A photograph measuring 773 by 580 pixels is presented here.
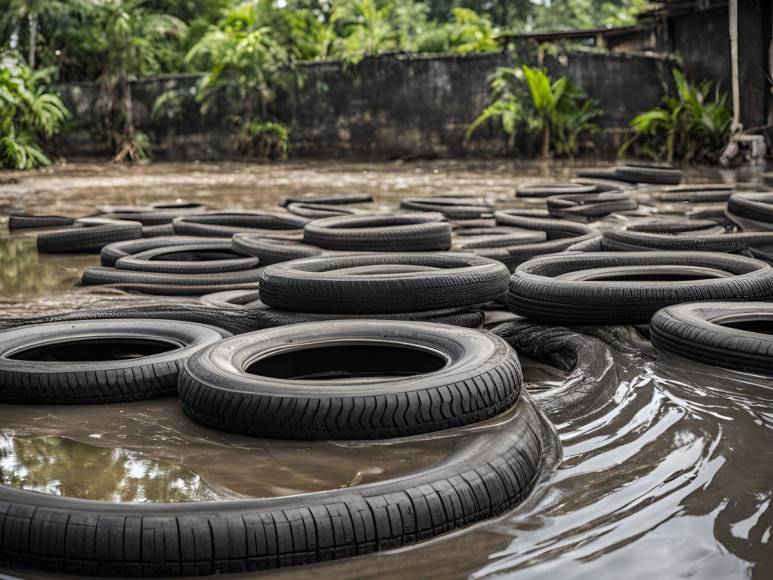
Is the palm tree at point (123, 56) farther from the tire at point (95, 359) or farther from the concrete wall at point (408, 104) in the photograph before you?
the tire at point (95, 359)

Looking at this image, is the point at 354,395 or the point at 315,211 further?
the point at 315,211

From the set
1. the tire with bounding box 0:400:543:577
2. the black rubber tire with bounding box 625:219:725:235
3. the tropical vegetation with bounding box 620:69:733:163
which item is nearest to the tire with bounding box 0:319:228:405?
the tire with bounding box 0:400:543:577

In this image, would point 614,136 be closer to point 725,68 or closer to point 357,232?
point 725,68

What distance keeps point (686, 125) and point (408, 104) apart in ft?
21.0

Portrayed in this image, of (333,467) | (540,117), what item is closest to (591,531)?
(333,467)

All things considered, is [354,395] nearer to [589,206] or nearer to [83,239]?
[83,239]

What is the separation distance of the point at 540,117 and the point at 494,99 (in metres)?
1.54

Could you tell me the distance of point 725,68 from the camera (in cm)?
1808

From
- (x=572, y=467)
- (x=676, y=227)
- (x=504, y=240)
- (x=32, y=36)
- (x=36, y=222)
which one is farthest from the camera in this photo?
(x=32, y=36)

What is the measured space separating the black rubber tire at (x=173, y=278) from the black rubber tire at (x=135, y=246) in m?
0.53

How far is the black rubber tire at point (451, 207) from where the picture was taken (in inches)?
376

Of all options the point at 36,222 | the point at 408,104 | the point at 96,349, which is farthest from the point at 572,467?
the point at 408,104

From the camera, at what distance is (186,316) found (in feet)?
15.8

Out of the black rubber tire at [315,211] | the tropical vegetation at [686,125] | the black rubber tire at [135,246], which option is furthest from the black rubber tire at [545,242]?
the tropical vegetation at [686,125]
